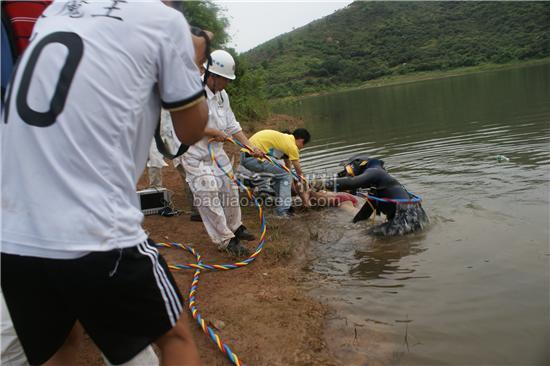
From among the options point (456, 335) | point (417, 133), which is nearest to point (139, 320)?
point (456, 335)

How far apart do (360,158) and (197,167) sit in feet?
8.29

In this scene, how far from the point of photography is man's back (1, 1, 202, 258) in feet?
4.65

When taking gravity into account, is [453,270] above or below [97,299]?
below

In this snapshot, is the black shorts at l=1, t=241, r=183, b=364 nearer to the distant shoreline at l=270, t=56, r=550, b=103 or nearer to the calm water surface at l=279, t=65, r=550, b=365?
the calm water surface at l=279, t=65, r=550, b=365

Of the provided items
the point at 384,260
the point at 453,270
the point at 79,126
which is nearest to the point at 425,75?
the point at 384,260

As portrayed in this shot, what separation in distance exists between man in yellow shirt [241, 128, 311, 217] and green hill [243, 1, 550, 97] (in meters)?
40.8

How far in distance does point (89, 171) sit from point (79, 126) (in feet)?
0.50

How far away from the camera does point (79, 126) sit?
1421 millimetres

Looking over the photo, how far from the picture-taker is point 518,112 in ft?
48.9

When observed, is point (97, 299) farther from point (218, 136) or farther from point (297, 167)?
point (297, 167)

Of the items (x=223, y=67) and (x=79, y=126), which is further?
(x=223, y=67)

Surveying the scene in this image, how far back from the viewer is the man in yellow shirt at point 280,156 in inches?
270

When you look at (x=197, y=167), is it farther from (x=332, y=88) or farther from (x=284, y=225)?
(x=332, y=88)

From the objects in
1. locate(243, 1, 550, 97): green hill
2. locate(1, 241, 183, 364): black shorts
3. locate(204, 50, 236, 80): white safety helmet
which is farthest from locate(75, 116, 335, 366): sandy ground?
locate(243, 1, 550, 97): green hill
